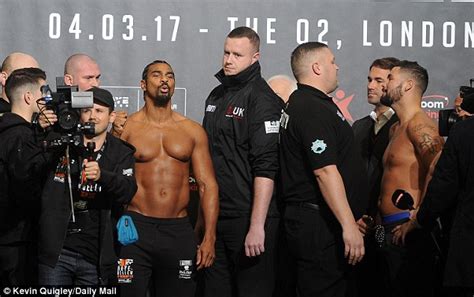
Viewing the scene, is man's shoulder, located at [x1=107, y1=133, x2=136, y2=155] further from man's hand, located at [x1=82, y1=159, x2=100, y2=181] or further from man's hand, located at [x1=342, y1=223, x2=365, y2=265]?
man's hand, located at [x1=342, y1=223, x2=365, y2=265]

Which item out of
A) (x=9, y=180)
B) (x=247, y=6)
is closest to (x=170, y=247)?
(x=9, y=180)

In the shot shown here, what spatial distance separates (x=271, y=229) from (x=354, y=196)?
23.1 inches

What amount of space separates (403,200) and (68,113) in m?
1.88

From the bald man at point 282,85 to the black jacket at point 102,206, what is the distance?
1848mm

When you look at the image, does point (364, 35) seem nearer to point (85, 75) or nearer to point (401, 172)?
point (401, 172)

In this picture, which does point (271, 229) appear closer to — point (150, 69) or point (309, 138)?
point (309, 138)

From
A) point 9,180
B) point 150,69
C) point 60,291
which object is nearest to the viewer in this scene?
point 60,291

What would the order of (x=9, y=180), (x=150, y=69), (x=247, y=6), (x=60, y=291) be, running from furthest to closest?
(x=247, y=6) → (x=150, y=69) → (x=9, y=180) → (x=60, y=291)

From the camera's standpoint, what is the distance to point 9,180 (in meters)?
5.43

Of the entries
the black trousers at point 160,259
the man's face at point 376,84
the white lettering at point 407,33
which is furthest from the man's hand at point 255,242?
the white lettering at point 407,33

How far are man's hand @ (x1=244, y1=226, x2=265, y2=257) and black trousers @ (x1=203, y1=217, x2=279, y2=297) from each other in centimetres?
15

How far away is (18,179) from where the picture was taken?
5242 millimetres

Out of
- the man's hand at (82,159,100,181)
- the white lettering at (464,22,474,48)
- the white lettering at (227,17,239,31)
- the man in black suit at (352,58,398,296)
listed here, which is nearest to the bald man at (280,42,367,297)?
the man in black suit at (352,58,398,296)

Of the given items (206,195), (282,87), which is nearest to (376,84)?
(282,87)
